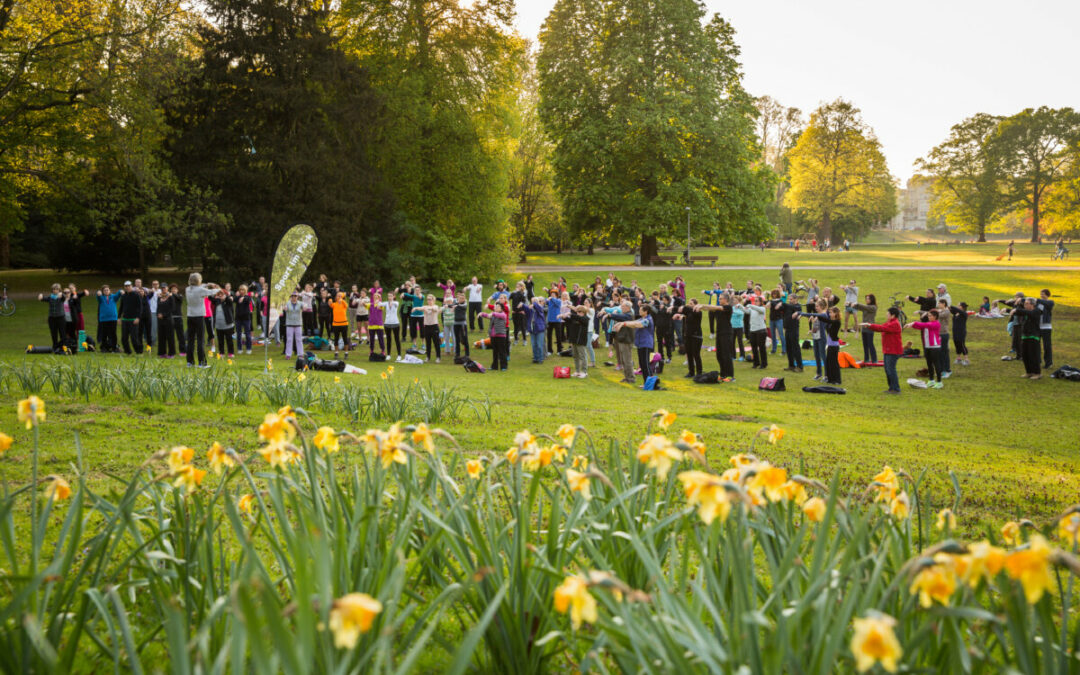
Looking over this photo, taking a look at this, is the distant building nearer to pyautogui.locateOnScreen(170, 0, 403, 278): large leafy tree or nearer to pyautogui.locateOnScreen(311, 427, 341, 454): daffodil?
pyautogui.locateOnScreen(170, 0, 403, 278): large leafy tree

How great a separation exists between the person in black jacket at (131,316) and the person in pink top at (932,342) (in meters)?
18.0

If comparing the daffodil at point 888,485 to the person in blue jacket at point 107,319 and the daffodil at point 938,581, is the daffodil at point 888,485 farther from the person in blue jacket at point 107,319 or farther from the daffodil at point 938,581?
the person in blue jacket at point 107,319

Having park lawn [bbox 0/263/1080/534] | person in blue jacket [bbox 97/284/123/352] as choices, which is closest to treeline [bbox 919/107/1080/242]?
park lawn [bbox 0/263/1080/534]

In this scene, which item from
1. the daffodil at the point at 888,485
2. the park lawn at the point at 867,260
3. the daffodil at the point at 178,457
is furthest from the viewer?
the park lawn at the point at 867,260

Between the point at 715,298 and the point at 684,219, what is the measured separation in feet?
55.3

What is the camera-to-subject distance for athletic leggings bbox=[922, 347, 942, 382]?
15.7 m

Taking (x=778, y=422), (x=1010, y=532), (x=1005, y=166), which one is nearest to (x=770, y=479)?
(x=1010, y=532)

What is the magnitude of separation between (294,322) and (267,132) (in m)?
16.9

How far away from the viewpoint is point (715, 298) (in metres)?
23.4

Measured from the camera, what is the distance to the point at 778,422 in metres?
11.5

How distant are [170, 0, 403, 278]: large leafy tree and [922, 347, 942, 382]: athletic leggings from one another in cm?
2375

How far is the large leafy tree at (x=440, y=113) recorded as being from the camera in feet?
120

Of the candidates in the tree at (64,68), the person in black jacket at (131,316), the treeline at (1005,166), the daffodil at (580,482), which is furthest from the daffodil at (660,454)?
the treeline at (1005,166)

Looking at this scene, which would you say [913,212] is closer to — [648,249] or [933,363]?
[648,249]
